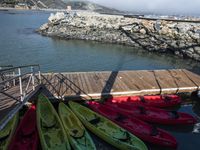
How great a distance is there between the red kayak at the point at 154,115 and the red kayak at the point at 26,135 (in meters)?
4.61

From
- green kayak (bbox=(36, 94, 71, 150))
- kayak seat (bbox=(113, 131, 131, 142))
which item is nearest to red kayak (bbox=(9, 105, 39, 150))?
green kayak (bbox=(36, 94, 71, 150))

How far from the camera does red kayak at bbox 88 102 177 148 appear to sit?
12039 mm

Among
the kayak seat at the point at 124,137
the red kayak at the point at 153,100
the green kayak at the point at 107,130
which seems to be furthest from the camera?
the red kayak at the point at 153,100

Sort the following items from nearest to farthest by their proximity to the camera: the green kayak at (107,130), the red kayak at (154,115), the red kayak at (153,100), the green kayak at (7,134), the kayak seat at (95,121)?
the green kayak at (7,134) → the green kayak at (107,130) → the kayak seat at (95,121) → the red kayak at (154,115) → the red kayak at (153,100)

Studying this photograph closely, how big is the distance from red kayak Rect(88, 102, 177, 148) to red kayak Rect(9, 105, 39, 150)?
3486mm

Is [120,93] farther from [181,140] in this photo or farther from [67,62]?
[67,62]

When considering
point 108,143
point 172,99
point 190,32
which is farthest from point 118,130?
point 190,32

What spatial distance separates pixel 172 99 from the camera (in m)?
16.4

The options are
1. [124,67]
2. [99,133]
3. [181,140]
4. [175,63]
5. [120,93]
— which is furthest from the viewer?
[175,63]

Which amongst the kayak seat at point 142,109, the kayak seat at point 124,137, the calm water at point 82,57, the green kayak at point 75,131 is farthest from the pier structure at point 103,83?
the kayak seat at point 124,137

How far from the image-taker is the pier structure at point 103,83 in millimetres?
15359

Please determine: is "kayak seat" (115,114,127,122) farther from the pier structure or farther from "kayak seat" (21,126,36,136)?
"kayak seat" (21,126,36,136)

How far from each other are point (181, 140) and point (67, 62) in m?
18.7

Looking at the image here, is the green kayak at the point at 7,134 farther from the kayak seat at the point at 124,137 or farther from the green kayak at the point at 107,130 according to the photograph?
the kayak seat at the point at 124,137
